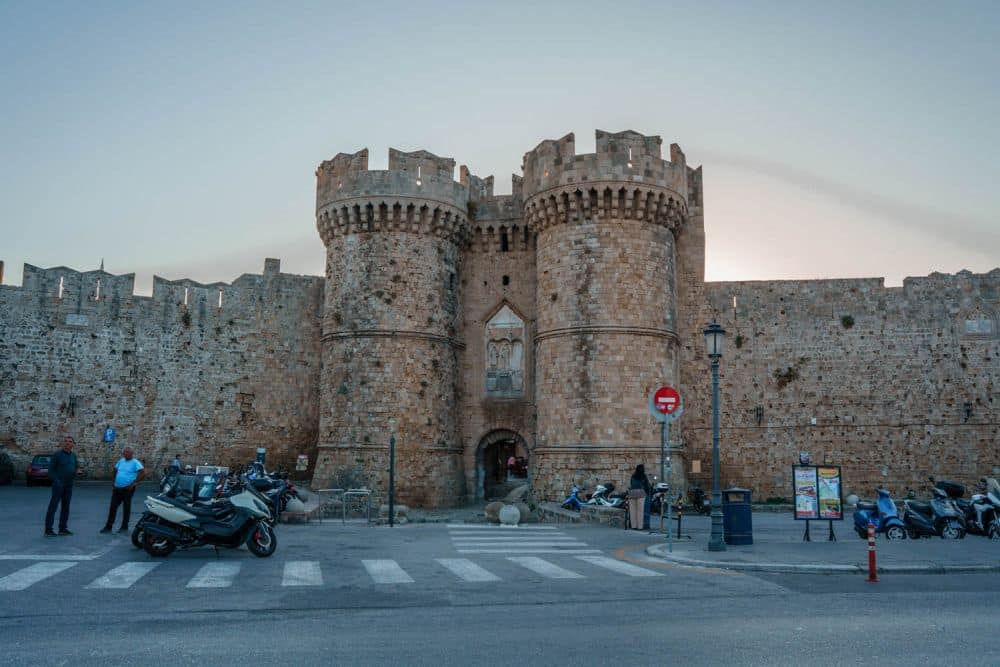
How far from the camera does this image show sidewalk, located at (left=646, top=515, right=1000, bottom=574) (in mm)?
11062

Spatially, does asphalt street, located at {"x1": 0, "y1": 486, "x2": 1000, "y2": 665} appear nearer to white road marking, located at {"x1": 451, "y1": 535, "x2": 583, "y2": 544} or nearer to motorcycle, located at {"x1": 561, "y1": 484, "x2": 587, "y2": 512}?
white road marking, located at {"x1": 451, "y1": 535, "x2": 583, "y2": 544}

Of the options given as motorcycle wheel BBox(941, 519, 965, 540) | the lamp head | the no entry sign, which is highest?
the lamp head

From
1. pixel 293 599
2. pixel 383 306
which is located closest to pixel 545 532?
pixel 293 599

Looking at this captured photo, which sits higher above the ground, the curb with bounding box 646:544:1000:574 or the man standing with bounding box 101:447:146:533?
the man standing with bounding box 101:447:146:533

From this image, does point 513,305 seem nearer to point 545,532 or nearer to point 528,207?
point 528,207

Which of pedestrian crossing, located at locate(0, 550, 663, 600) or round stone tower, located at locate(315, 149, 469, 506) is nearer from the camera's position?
pedestrian crossing, located at locate(0, 550, 663, 600)

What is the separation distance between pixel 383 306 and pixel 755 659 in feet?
69.0

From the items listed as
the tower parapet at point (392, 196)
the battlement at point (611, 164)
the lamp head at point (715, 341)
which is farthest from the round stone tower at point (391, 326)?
the lamp head at point (715, 341)

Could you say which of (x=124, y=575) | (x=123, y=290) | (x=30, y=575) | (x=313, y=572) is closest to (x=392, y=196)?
(x=123, y=290)

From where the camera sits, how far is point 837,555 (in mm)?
12219

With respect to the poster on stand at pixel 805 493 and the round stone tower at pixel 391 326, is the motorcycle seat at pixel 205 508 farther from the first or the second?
the round stone tower at pixel 391 326

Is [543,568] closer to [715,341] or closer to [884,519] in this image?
[715,341]

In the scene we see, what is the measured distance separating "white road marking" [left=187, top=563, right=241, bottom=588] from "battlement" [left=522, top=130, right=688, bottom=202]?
16.7 meters

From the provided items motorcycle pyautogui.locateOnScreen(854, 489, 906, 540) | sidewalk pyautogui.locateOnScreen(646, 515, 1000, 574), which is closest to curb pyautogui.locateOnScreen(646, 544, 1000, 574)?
sidewalk pyautogui.locateOnScreen(646, 515, 1000, 574)
